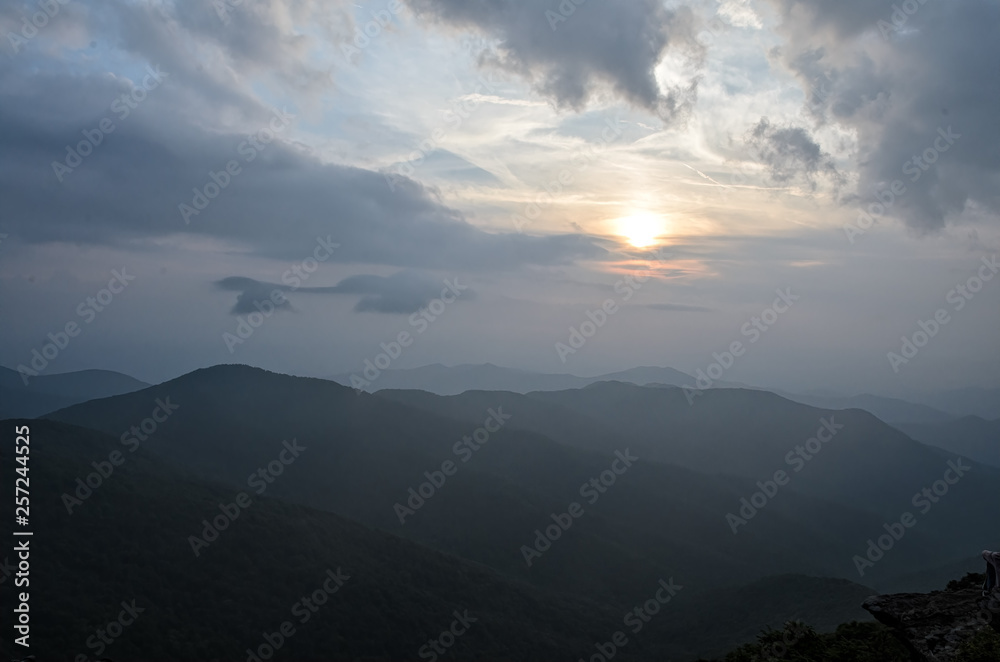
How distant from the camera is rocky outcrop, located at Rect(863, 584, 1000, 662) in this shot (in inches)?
566

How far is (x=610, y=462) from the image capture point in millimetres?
166875

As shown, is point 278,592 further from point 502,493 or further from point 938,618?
point 502,493

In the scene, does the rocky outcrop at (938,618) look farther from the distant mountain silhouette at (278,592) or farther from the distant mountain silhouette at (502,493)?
the distant mountain silhouette at (502,493)

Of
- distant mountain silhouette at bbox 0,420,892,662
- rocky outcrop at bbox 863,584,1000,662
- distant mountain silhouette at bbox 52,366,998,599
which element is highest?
distant mountain silhouette at bbox 52,366,998,599

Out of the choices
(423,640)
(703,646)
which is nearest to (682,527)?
(703,646)

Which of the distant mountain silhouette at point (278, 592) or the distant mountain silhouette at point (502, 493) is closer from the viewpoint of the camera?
the distant mountain silhouette at point (278, 592)

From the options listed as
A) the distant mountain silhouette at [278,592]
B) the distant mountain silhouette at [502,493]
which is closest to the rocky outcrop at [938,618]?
the distant mountain silhouette at [278,592]

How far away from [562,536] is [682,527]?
39980mm

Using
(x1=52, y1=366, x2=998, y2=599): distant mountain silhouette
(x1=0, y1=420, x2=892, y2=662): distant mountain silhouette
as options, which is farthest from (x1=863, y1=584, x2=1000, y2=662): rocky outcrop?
(x1=52, y1=366, x2=998, y2=599): distant mountain silhouette

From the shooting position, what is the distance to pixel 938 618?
15719mm

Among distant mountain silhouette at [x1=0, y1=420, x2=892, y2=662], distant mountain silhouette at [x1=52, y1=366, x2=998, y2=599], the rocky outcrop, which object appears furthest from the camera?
distant mountain silhouette at [x1=52, y1=366, x2=998, y2=599]

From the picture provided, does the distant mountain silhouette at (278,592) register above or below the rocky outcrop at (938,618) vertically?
below

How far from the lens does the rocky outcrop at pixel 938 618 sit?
47.1 feet

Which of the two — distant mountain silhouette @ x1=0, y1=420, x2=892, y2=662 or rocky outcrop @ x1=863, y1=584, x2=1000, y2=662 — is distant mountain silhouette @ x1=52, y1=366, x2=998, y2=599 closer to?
distant mountain silhouette @ x1=0, y1=420, x2=892, y2=662
